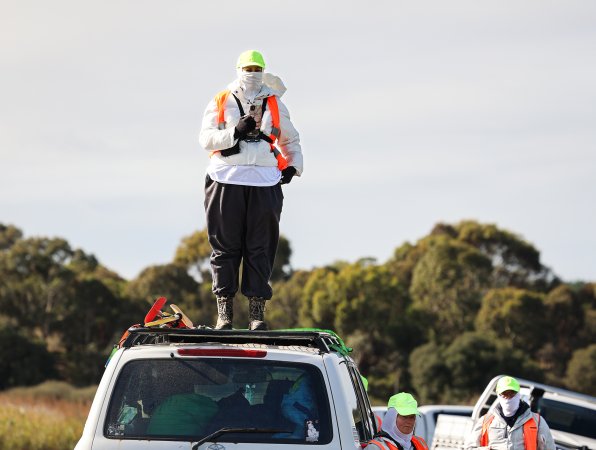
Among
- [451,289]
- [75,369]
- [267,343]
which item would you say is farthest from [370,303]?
[267,343]

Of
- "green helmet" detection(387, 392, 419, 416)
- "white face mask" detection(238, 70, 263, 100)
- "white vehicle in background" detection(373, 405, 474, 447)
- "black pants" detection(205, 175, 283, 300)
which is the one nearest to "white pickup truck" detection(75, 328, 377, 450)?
"green helmet" detection(387, 392, 419, 416)

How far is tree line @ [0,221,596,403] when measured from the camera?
54156 mm

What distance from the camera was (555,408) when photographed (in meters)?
15.9

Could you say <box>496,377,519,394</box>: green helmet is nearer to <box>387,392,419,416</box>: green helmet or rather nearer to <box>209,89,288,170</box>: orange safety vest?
<box>387,392,419,416</box>: green helmet

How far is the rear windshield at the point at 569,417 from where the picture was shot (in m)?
15.9

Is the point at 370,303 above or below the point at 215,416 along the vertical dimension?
above

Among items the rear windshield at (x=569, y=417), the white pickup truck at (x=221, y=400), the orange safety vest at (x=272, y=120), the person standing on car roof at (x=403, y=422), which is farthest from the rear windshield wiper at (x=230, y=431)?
the rear windshield at (x=569, y=417)

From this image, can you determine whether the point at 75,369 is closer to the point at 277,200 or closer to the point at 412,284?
the point at 412,284

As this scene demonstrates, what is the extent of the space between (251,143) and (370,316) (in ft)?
170

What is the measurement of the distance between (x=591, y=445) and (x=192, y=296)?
45.9 meters

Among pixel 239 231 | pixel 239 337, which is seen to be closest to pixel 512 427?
pixel 239 231

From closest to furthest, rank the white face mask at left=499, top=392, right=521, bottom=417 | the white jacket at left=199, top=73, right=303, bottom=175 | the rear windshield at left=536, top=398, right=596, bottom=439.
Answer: the white jacket at left=199, top=73, right=303, bottom=175 < the white face mask at left=499, top=392, right=521, bottom=417 < the rear windshield at left=536, top=398, right=596, bottom=439

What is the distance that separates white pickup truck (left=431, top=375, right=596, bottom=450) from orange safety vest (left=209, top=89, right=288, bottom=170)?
6407mm

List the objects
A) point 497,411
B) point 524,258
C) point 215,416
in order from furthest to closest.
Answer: point 524,258, point 497,411, point 215,416
